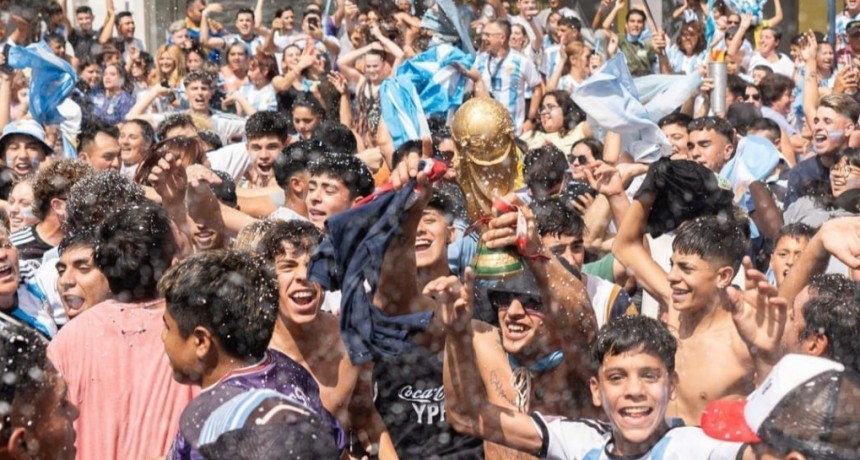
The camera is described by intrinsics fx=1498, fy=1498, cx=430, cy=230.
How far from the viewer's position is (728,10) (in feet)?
45.7

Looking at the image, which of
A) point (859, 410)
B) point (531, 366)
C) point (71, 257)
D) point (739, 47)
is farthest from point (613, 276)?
point (739, 47)

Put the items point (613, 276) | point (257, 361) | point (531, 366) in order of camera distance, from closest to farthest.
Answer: point (257, 361)
point (531, 366)
point (613, 276)

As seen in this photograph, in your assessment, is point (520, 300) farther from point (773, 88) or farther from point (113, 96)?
point (113, 96)

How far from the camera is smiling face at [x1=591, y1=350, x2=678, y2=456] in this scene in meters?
4.12

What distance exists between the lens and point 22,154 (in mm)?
9008

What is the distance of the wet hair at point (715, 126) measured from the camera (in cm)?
858

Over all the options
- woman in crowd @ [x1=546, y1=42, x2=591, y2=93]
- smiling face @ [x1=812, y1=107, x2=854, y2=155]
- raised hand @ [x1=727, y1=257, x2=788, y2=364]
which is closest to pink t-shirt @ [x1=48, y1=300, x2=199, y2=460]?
raised hand @ [x1=727, y1=257, x2=788, y2=364]

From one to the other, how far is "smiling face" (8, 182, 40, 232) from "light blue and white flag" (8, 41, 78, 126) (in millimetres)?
3506

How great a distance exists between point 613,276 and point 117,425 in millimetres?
3140

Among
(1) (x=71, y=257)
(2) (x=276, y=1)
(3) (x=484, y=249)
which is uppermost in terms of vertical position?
(3) (x=484, y=249)

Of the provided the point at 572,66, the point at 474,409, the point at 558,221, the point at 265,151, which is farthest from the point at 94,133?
the point at 474,409

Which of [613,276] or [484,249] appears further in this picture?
[613,276]

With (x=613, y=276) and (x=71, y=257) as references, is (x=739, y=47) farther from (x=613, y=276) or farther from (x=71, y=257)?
(x=71, y=257)

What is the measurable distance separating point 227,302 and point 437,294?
2.10 ft
